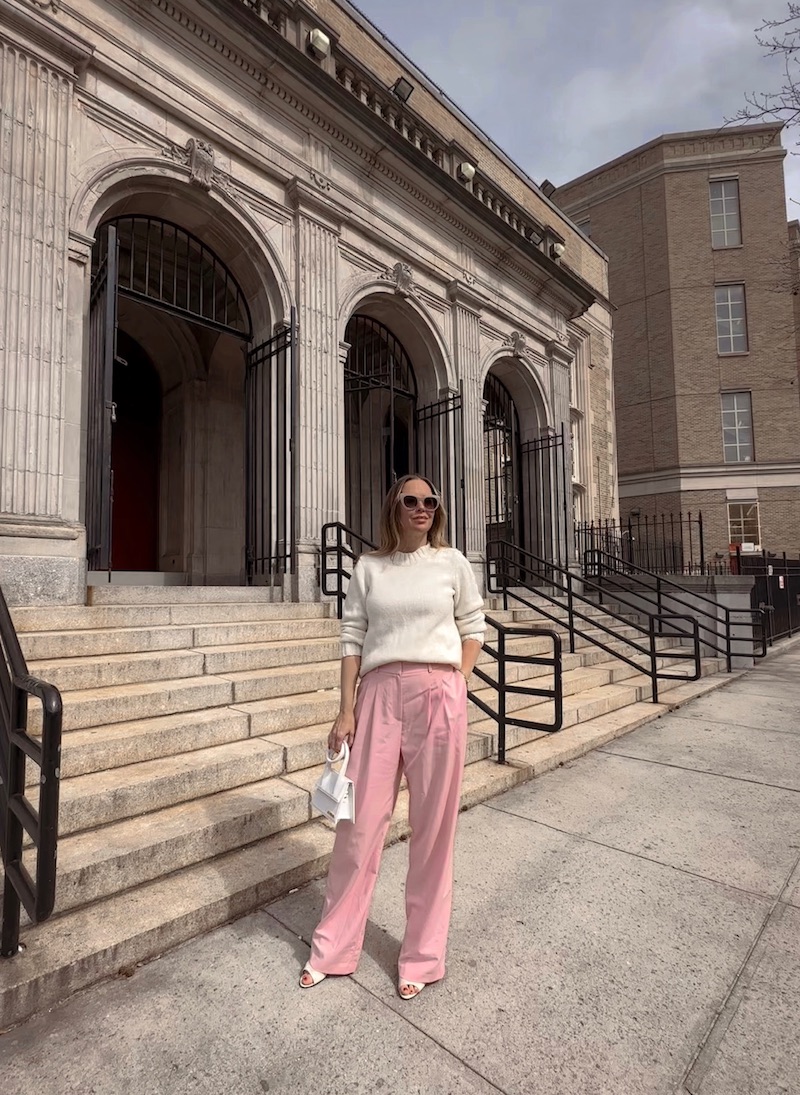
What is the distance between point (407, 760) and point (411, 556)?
30.0 inches

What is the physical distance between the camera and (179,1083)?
1.75 m

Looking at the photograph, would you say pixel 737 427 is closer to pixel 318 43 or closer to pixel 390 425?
pixel 390 425

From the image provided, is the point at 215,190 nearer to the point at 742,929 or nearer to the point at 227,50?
the point at 227,50

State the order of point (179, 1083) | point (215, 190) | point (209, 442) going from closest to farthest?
point (179, 1083) → point (215, 190) → point (209, 442)

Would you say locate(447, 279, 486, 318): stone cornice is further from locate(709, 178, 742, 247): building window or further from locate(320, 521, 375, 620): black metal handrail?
locate(709, 178, 742, 247): building window

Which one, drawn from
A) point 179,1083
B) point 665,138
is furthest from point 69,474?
point 665,138

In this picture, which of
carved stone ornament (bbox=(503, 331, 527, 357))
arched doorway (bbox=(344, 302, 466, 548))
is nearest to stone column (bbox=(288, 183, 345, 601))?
arched doorway (bbox=(344, 302, 466, 548))

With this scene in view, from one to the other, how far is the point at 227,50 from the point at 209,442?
17.1 ft

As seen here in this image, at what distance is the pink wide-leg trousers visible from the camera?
2.16m

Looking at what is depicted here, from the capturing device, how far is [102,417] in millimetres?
5742

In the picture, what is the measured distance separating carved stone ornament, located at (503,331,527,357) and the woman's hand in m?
10.9

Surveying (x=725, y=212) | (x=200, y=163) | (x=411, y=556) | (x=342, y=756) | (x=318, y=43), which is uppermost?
(x=725, y=212)

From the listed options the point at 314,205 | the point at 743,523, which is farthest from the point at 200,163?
the point at 743,523

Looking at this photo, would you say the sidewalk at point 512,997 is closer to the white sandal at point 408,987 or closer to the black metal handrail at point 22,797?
the white sandal at point 408,987
